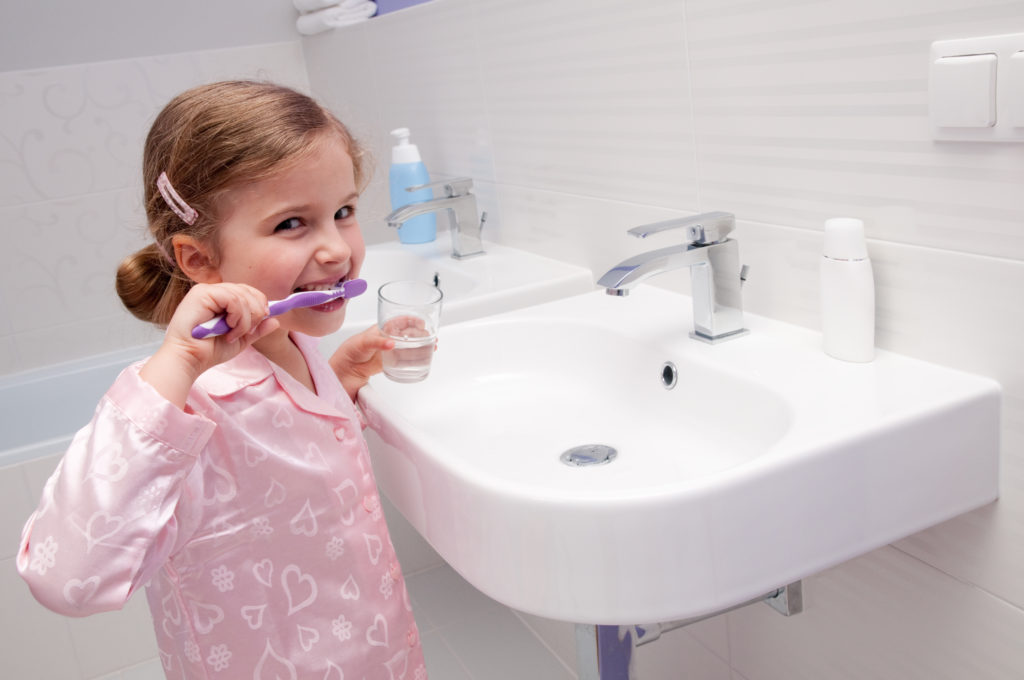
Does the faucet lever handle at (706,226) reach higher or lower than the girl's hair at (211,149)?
lower

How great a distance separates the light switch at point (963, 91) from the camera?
2.63 ft

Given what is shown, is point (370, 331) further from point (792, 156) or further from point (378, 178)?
point (378, 178)

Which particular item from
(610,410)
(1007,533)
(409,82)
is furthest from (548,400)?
(409,82)

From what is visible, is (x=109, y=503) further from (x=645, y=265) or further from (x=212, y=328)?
(x=645, y=265)

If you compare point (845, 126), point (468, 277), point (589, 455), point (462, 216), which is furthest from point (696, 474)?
point (462, 216)

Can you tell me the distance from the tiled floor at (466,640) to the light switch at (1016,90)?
1.34 meters

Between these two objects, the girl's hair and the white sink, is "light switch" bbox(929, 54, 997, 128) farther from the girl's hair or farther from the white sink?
the white sink

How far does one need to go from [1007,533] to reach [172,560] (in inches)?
31.2

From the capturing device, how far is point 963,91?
822 millimetres

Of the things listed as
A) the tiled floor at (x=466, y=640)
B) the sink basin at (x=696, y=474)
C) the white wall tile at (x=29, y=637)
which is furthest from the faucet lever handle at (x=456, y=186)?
the white wall tile at (x=29, y=637)

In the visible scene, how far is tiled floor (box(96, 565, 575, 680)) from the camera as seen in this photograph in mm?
1841

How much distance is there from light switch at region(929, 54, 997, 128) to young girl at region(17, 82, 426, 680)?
0.56 meters

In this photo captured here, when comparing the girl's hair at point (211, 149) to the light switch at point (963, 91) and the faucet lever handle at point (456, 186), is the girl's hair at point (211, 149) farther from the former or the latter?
the faucet lever handle at point (456, 186)

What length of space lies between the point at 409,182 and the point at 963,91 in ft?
3.97
